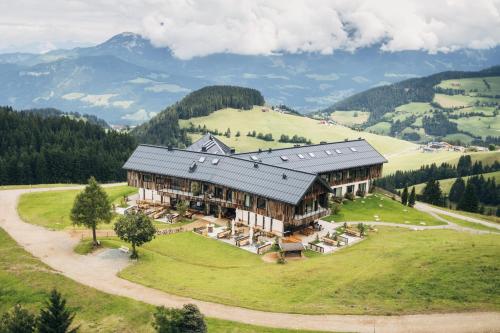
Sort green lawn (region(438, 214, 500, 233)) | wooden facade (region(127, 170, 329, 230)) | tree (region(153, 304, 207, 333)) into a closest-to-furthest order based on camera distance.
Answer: tree (region(153, 304, 207, 333))
wooden facade (region(127, 170, 329, 230))
green lawn (region(438, 214, 500, 233))

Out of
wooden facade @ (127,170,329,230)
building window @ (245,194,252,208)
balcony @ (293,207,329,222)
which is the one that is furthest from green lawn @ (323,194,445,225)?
building window @ (245,194,252,208)

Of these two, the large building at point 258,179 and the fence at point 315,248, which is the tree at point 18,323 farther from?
the large building at point 258,179

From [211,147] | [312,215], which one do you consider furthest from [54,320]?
[211,147]

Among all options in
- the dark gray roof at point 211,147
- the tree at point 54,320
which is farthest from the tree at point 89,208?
the dark gray roof at point 211,147

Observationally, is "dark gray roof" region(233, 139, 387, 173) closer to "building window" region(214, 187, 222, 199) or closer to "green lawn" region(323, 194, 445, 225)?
→ "green lawn" region(323, 194, 445, 225)

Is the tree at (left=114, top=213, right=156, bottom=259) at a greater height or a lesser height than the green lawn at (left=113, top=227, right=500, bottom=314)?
greater

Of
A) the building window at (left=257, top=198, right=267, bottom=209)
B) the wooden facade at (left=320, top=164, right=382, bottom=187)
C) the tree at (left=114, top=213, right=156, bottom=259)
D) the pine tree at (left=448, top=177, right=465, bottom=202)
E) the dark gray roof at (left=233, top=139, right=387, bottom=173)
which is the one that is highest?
the dark gray roof at (left=233, top=139, right=387, bottom=173)

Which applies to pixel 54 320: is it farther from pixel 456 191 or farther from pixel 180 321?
pixel 456 191
